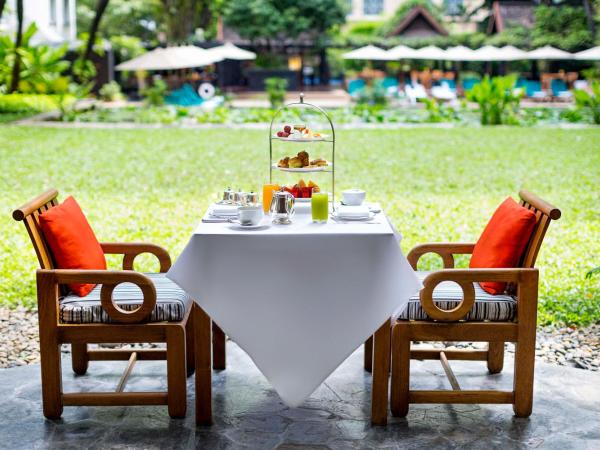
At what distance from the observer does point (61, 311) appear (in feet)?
13.3

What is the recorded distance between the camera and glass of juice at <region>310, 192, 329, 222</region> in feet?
13.7

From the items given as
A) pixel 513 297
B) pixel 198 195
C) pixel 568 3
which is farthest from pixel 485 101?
pixel 568 3

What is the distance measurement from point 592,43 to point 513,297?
31188 millimetres

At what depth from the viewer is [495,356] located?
4703mm

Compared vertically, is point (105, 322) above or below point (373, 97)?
above

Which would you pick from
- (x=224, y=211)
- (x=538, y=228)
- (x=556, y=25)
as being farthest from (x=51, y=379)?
(x=556, y=25)

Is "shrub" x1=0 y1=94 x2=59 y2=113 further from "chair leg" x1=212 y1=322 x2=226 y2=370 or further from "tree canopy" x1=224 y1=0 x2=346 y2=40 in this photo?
"chair leg" x1=212 y1=322 x2=226 y2=370

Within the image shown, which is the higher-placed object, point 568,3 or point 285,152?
point 568,3

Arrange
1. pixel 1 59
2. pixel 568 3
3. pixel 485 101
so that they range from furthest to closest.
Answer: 1. pixel 568 3
2. pixel 1 59
3. pixel 485 101

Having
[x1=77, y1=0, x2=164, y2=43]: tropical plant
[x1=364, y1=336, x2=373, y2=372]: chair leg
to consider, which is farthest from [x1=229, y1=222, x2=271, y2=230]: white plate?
[x1=77, y1=0, x2=164, y2=43]: tropical plant

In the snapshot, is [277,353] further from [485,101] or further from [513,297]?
[485,101]

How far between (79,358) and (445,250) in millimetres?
1998

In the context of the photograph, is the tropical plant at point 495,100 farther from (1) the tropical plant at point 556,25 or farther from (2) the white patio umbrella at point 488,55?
(1) the tropical plant at point 556,25

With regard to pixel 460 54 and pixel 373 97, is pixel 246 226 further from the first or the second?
pixel 460 54
